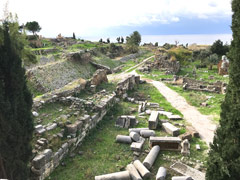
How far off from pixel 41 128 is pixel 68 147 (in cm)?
167

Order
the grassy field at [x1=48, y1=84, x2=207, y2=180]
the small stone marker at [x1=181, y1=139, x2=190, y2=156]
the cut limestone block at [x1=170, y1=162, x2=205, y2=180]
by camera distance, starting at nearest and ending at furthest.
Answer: the cut limestone block at [x1=170, y1=162, x2=205, y2=180] < the grassy field at [x1=48, y1=84, x2=207, y2=180] < the small stone marker at [x1=181, y1=139, x2=190, y2=156]

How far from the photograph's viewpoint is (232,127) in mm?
6539

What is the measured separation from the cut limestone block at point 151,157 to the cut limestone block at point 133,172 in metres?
0.74

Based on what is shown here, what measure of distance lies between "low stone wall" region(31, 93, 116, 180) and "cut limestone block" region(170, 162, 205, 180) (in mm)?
5191

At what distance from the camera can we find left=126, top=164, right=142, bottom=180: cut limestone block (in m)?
8.43

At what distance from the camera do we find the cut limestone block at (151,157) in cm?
940

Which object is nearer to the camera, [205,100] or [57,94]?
[57,94]

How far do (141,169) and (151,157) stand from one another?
1.10m

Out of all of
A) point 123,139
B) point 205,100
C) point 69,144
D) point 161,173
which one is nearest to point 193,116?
point 205,100

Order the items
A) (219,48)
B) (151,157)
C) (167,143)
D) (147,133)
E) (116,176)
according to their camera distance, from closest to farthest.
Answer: (116,176), (151,157), (167,143), (147,133), (219,48)

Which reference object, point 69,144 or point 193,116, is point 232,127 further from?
point 193,116

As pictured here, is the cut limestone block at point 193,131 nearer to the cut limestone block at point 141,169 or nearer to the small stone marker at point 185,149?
the small stone marker at point 185,149

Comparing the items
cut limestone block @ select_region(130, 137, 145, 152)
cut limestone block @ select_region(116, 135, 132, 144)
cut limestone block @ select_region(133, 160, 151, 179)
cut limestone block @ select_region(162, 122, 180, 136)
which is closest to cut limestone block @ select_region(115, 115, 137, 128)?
cut limestone block @ select_region(116, 135, 132, 144)

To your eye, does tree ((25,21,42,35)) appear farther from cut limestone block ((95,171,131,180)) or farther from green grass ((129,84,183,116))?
cut limestone block ((95,171,131,180))
